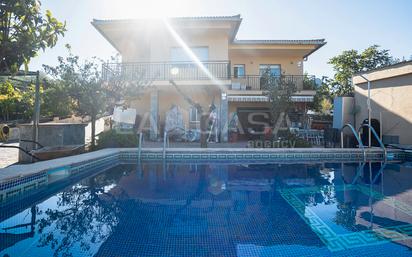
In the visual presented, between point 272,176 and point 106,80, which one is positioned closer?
point 272,176

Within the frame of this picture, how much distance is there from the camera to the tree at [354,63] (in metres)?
33.4

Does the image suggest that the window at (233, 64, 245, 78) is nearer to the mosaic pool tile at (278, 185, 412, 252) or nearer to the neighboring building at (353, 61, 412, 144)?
the neighboring building at (353, 61, 412, 144)

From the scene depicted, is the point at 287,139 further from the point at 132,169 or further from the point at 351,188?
the point at 132,169

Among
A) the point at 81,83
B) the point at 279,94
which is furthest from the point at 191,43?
the point at 81,83

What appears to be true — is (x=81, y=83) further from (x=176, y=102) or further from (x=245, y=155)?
(x=176, y=102)

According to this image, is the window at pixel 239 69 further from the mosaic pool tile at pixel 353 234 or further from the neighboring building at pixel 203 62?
the mosaic pool tile at pixel 353 234

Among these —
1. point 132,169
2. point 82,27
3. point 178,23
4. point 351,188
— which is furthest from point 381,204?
point 82,27

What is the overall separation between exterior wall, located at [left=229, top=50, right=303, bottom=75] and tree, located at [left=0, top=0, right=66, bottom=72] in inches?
752

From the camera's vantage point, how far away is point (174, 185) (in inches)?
320

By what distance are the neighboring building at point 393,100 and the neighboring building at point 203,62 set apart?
14.4 ft

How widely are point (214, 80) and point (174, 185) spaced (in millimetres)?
10699

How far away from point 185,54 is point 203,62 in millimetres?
2284

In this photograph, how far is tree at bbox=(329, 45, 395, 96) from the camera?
33.4 metres

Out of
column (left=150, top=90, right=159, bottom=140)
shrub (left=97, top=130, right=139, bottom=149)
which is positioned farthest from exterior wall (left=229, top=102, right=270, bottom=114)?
shrub (left=97, top=130, right=139, bottom=149)
